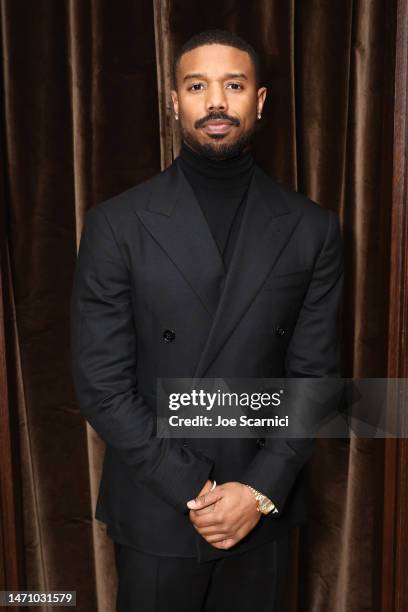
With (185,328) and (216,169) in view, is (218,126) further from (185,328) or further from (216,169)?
(185,328)

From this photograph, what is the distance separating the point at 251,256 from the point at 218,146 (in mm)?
223

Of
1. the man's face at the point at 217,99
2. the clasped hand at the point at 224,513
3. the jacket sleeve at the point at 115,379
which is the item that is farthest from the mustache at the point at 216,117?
the clasped hand at the point at 224,513

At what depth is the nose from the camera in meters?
1.37

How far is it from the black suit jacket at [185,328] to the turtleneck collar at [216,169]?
0.11 ft

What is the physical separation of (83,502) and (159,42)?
3.97 ft

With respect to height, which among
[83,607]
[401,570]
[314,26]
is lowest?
[83,607]

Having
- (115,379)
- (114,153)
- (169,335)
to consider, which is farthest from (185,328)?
(114,153)

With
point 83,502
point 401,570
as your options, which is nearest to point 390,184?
point 401,570

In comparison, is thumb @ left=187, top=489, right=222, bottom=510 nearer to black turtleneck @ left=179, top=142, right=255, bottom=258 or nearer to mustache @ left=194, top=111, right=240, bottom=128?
black turtleneck @ left=179, top=142, right=255, bottom=258

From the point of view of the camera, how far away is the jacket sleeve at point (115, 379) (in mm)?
1365

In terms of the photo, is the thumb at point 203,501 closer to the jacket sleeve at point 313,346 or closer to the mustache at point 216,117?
the jacket sleeve at point 313,346

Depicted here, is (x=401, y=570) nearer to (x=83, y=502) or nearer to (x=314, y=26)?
(x=83, y=502)

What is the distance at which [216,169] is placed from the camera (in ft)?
4.70

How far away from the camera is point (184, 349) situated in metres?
1.43
